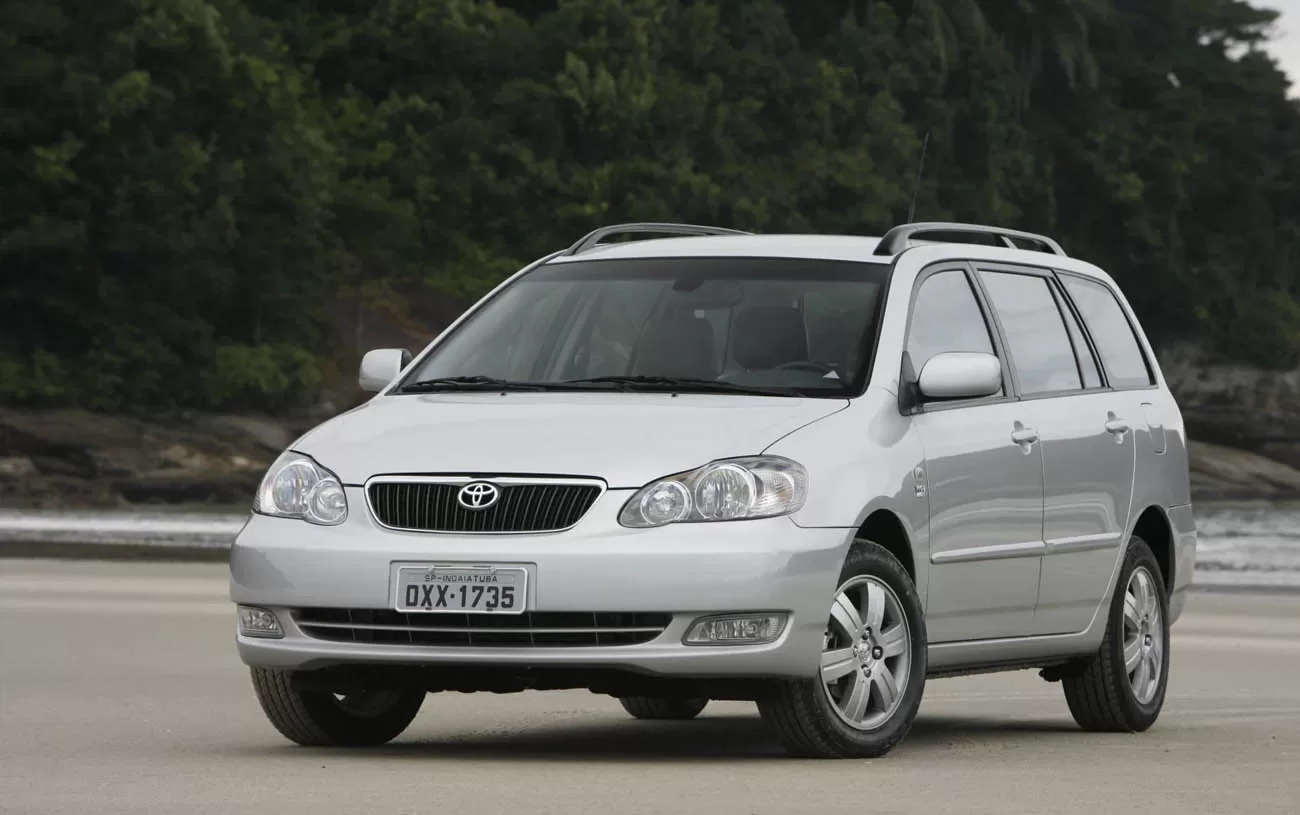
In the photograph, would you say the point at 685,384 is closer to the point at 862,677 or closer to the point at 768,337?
the point at 768,337

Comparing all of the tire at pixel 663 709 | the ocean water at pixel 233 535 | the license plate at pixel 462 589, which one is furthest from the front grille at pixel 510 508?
the ocean water at pixel 233 535

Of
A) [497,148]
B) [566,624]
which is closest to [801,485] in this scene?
[566,624]

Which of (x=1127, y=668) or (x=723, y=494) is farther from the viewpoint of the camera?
(x=1127, y=668)

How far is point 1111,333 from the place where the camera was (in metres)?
11.9

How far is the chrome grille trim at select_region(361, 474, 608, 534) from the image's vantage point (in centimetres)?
867

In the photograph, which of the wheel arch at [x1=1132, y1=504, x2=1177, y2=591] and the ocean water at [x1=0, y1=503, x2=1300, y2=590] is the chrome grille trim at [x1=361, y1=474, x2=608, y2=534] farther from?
the ocean water at [x1=0, y1=503, x2=1300, y2=590]

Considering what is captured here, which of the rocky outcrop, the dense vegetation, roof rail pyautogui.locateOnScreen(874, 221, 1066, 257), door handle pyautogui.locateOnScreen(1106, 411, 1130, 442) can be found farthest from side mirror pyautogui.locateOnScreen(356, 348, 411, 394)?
the dense vegetation

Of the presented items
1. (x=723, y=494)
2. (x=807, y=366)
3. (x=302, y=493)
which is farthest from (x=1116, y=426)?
(x=302, y=493)

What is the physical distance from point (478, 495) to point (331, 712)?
4.42ft

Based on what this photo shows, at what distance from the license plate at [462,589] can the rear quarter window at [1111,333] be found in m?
3.70

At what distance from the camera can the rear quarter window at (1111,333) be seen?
11625 millimetres

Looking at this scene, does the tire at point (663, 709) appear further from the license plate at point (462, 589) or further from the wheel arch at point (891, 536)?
the license plate at point (462, 589)

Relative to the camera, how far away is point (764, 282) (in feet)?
33.3

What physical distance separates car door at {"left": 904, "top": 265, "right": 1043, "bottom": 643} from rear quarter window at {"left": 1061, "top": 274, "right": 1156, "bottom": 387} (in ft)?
3.73
